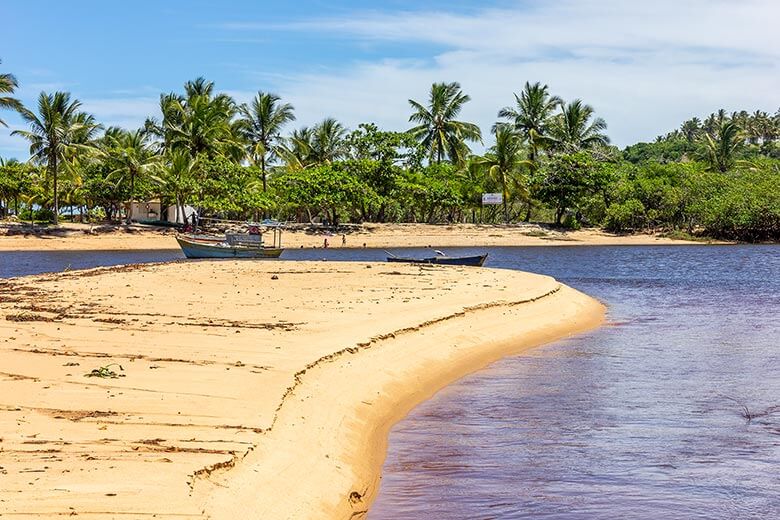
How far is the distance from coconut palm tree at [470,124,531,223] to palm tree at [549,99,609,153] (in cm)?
458

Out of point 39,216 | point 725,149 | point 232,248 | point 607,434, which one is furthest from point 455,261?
point 725,149

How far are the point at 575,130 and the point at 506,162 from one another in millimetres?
10314

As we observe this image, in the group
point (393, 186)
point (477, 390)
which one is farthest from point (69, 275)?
point (393, 186)

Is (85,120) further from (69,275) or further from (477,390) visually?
(477,390)

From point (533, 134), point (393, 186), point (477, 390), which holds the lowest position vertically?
point (477, 390)

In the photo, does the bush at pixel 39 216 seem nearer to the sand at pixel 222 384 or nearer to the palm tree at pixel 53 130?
the palm tree at pixel 53 130

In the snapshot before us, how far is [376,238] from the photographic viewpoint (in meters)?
75.1

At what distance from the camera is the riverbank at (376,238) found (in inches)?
2650

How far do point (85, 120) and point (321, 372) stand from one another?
73.4m

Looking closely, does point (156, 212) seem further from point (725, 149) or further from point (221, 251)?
point (725, 149)

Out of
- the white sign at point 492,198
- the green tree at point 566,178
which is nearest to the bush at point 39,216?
the white sign at point 492,198

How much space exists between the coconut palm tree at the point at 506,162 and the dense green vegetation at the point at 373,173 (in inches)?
4.9

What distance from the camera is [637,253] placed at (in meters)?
65.2

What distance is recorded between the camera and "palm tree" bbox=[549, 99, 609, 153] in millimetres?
87625
